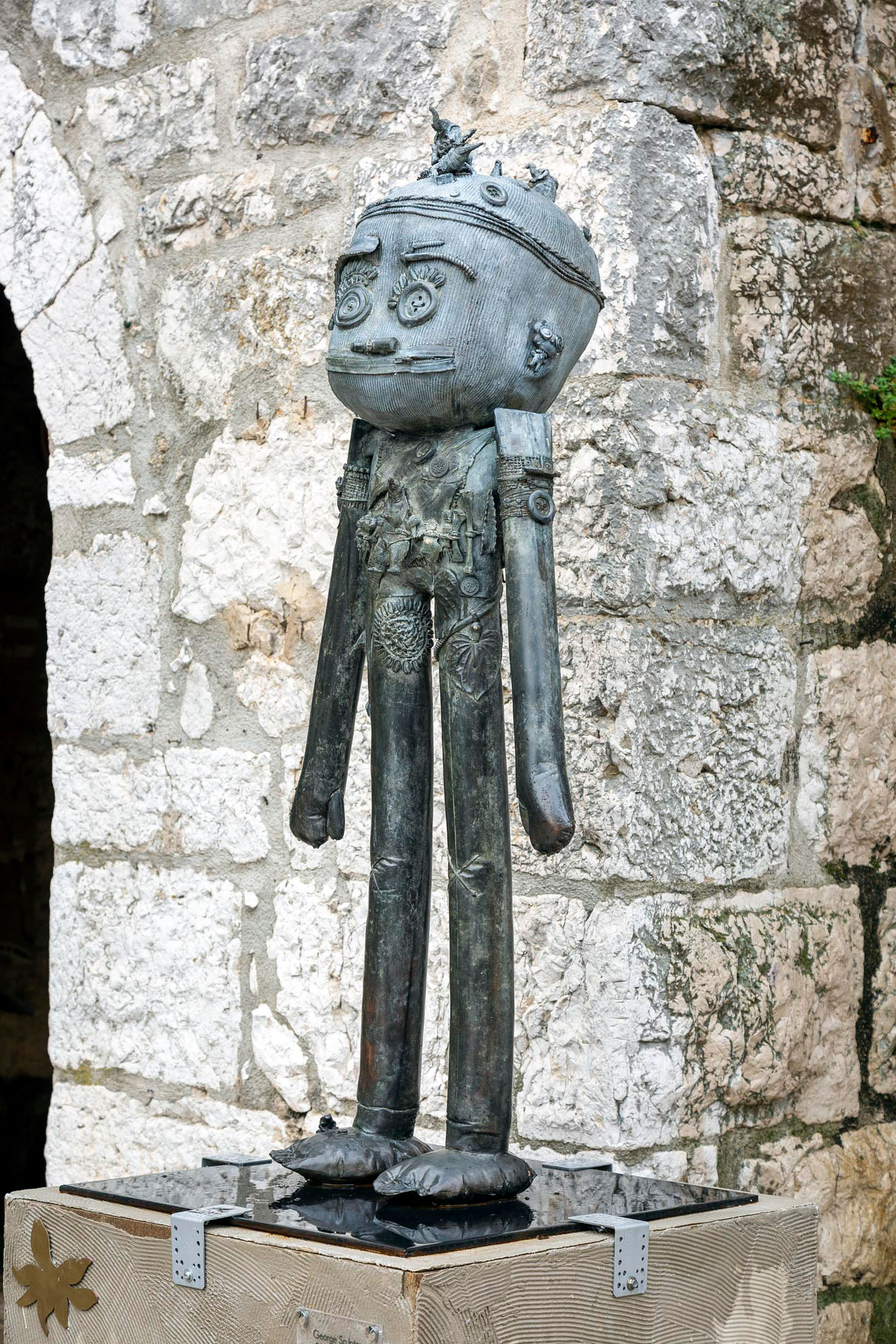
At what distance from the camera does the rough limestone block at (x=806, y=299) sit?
8.32 ft

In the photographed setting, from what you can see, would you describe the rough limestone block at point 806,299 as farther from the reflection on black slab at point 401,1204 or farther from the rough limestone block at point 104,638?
the reflection on black slab at point 401,1204

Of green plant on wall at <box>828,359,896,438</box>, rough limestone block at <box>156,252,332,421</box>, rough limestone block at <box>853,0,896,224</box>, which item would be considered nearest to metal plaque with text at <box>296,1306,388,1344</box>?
rough limestone block at <box>156,252,332,421</box>

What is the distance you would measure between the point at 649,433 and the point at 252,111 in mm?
911

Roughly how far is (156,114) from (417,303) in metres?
1.36

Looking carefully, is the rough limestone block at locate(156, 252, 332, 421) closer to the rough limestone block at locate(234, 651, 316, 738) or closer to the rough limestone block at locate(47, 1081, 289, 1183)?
the rough limestone block at locate(234, 651, 316, 738)

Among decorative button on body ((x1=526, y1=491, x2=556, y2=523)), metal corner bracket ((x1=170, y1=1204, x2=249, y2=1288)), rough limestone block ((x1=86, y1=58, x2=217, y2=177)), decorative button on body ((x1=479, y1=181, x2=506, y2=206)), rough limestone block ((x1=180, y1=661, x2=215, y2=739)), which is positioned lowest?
metal corner bracket ((x1=170, y1=1204, x2=249, y2=1288))

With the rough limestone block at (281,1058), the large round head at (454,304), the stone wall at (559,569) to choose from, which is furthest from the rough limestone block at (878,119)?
the rough limestone block at (281,1058)

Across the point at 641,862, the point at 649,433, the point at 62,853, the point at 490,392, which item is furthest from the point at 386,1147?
the point at 62,853

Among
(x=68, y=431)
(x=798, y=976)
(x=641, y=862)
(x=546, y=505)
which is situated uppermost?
(x=68, y=431)

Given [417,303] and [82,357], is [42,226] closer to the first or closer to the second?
[82,357]

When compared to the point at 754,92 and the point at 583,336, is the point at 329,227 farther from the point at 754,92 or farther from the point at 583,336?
the point at 583,336

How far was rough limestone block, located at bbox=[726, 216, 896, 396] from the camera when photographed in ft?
8.32

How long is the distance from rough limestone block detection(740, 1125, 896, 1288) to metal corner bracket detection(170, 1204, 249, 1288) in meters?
0.95

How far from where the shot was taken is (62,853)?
304 centimetres
